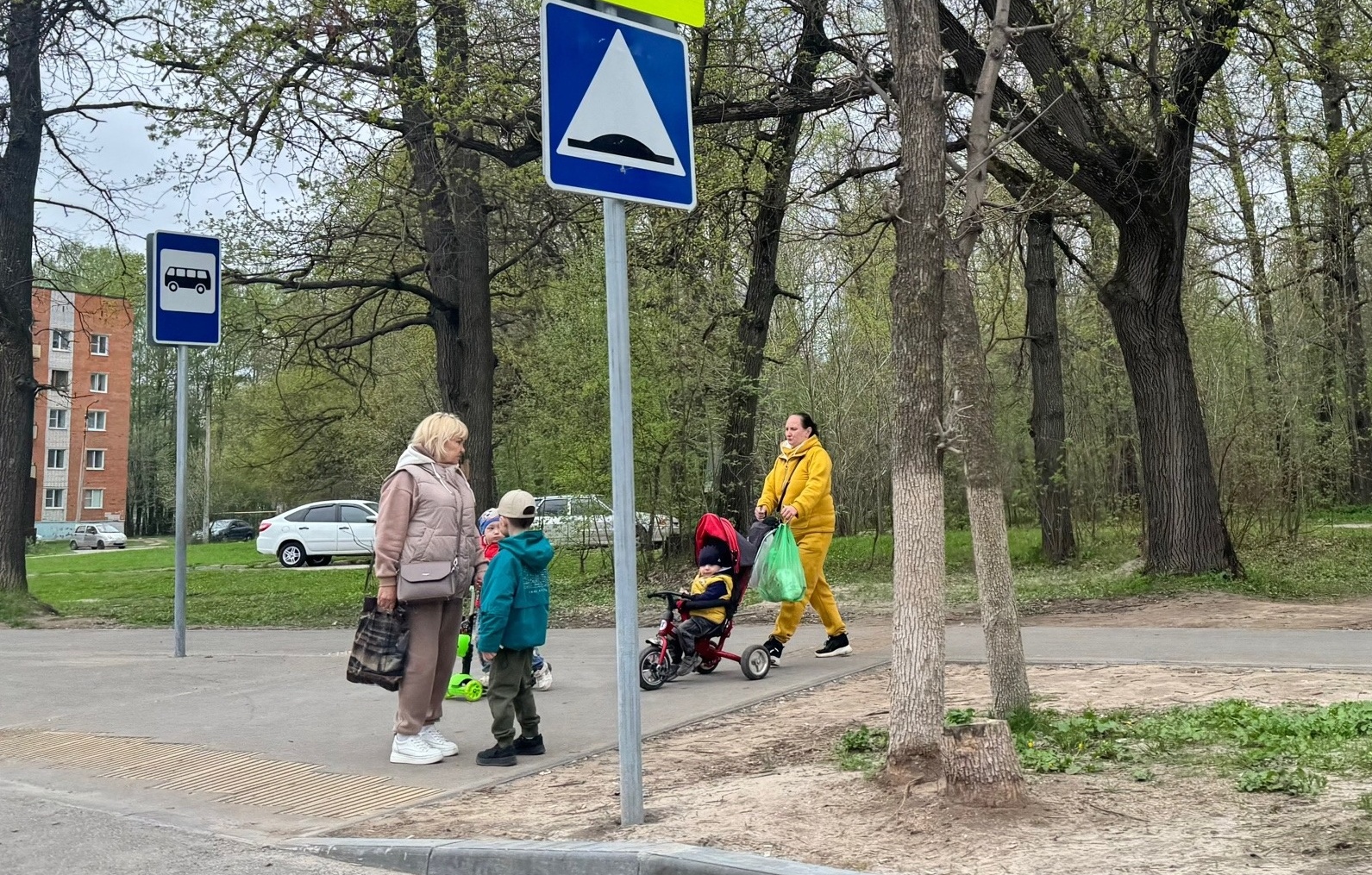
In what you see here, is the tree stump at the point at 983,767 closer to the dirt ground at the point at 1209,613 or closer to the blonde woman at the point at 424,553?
the blonde woman at the point at 424,553

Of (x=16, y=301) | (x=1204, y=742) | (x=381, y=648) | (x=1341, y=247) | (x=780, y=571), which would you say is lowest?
(x=1204, y=742)

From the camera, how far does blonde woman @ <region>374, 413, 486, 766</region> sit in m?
6.93

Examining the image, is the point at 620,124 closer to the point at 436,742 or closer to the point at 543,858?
the point at 543,858

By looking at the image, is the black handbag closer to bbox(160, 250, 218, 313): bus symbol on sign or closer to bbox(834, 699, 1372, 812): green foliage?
bbox(834, 699, 1372, 812): green foliage

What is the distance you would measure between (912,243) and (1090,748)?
2623 millimetres

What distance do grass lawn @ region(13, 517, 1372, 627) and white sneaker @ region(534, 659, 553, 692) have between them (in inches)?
237

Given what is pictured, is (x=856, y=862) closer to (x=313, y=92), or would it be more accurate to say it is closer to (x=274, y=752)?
(x=274, y=752)

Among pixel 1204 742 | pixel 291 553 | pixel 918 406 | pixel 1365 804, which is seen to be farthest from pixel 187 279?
pixel 291 553

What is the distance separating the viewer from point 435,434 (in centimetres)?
722

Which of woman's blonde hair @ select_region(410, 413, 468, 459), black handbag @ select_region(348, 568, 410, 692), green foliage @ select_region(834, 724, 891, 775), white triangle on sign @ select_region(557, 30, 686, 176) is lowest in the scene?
green foliage @ select_region(834, 724, 891, 775)

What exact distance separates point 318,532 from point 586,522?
19.7 m

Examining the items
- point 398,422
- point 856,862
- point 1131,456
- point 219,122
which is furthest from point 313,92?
point 398,422

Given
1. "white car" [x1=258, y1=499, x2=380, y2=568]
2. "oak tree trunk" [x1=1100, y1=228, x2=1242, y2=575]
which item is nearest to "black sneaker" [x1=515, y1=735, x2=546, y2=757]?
"oak tree trunk" [x1=1100, y1=228, x2=1242, y2=575]

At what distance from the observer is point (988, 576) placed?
21.1 feet
